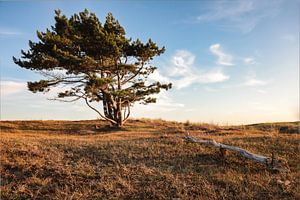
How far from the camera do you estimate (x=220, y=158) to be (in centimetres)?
861

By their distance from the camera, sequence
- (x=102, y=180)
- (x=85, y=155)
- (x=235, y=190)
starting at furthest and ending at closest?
(x=85, y=155), (x=102, y=180), (x=235, y=190)

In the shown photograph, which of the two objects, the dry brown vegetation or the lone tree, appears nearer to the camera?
the dry brown vegetation

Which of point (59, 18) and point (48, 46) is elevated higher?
point (59, 18)

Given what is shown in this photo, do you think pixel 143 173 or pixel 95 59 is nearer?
pixel 143 173

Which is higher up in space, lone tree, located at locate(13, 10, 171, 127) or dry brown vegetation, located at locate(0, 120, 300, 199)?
lone tree, located at locate(13, 10, 171, 127)

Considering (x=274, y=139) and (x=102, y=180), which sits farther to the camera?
(x=274, y=139)

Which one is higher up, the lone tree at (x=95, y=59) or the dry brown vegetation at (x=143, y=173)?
the lone tree at (x=95, y=59)

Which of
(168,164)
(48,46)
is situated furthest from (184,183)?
(48,46)

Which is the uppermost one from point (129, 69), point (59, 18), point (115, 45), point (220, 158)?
point (59, 18)

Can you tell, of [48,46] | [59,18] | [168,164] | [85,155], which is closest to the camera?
[168,164]

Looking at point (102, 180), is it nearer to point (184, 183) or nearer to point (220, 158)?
point (184, 183)

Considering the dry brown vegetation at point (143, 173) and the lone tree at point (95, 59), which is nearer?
the dry brown vegetation at point (143, 173)

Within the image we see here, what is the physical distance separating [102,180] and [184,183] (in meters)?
2.06

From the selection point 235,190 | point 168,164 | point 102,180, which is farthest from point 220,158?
point 102,180
